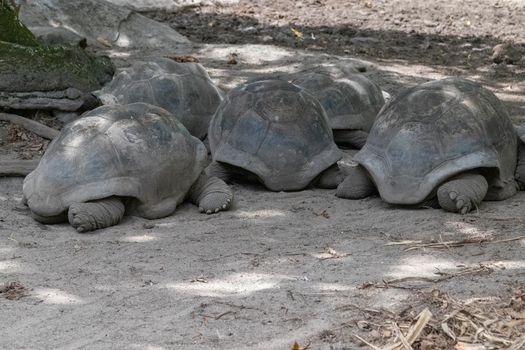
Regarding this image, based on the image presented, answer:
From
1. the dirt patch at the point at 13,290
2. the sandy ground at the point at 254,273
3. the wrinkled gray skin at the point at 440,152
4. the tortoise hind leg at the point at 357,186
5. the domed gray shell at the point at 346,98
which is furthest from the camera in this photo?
the domed gray shell at the point at 346,98

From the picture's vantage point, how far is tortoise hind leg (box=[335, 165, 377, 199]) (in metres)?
5.94

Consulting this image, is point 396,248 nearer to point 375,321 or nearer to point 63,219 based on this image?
point 375,321

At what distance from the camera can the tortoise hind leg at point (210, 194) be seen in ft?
18.8

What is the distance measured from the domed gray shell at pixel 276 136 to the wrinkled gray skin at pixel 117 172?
381mm

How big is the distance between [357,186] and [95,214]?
5.51ft

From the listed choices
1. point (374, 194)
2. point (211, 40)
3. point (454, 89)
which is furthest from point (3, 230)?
point (211, 40)

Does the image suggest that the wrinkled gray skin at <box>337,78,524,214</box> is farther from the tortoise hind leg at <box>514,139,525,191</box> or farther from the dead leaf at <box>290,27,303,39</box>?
the dead leaf at <box>290,27,303,39</box>

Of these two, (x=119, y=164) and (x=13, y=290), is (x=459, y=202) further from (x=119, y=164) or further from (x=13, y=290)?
(x=13, y=290)

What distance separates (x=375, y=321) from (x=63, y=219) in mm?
2416

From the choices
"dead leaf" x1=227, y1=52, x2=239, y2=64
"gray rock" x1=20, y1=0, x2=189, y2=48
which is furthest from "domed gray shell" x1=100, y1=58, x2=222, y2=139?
"gray rock" x1=20, y1=0, x2=189, y2=48

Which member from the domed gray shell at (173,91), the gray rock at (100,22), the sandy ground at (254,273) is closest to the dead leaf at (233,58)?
the gray rock at (100,22)

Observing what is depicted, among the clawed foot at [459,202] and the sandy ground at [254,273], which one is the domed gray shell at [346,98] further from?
the clawed foot at [459,202]

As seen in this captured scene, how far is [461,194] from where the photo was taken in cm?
544

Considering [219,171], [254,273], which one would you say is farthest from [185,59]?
[254,273]
